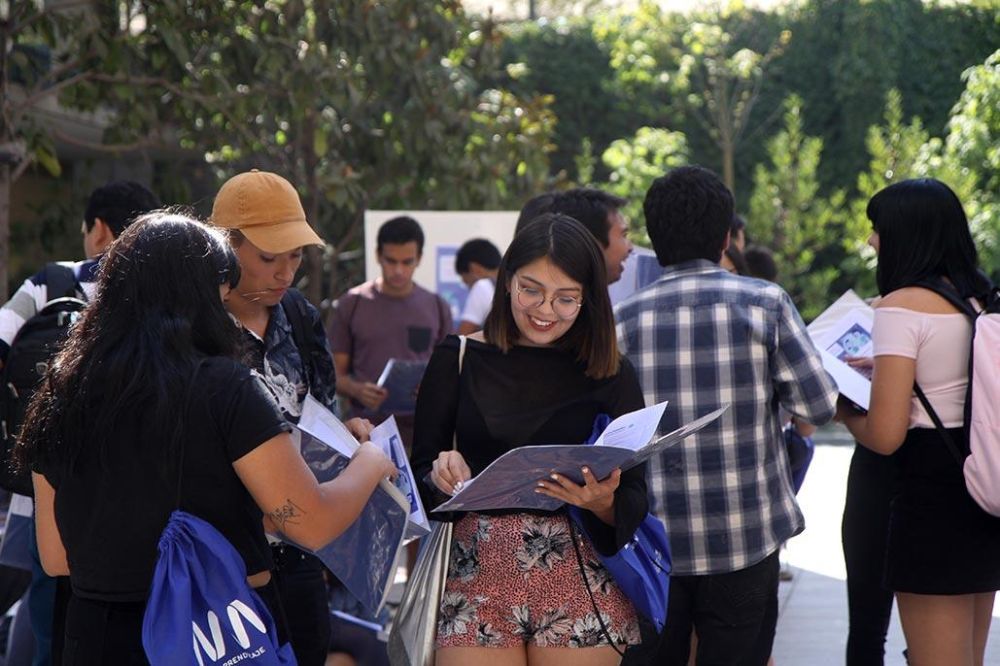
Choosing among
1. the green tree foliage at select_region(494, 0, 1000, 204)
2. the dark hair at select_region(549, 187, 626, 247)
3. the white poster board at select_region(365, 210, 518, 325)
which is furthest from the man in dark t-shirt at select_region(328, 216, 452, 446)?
the green tree foliage at select_region(494, 0, 1000, 204)

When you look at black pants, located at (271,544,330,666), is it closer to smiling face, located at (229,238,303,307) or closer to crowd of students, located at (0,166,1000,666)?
crowd of students, located at (0,166,1000,666)

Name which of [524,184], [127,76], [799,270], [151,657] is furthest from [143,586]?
[799,270]

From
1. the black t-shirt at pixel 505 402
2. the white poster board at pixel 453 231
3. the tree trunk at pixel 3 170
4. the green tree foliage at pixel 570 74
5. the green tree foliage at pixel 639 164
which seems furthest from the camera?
the green tree foliage at pixel 570 74

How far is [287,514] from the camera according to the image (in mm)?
2869

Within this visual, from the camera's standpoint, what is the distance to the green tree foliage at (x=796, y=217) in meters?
17.9

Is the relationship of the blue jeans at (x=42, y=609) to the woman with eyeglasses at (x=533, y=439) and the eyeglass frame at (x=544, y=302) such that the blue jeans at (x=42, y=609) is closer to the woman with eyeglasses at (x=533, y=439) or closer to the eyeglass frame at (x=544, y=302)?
the woman with eyeglasses at (x=533, y=439)

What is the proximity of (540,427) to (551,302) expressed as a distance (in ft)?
1.04

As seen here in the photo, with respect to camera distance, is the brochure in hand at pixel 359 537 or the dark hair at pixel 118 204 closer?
the brochure in hand at pixel 359 537

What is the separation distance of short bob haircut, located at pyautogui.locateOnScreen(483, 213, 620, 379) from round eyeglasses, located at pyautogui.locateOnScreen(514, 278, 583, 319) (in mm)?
58

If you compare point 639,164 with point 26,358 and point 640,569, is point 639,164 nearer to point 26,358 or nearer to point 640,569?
point 26,358

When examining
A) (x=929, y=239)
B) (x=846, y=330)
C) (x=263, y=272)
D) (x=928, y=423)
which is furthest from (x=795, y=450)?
(x=263, y=272)

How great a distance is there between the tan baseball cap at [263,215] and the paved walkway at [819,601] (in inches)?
145

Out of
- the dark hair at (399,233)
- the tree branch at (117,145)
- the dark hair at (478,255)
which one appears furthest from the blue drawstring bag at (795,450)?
the tree branch at (117,145)

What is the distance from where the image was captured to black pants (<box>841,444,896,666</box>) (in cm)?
461
